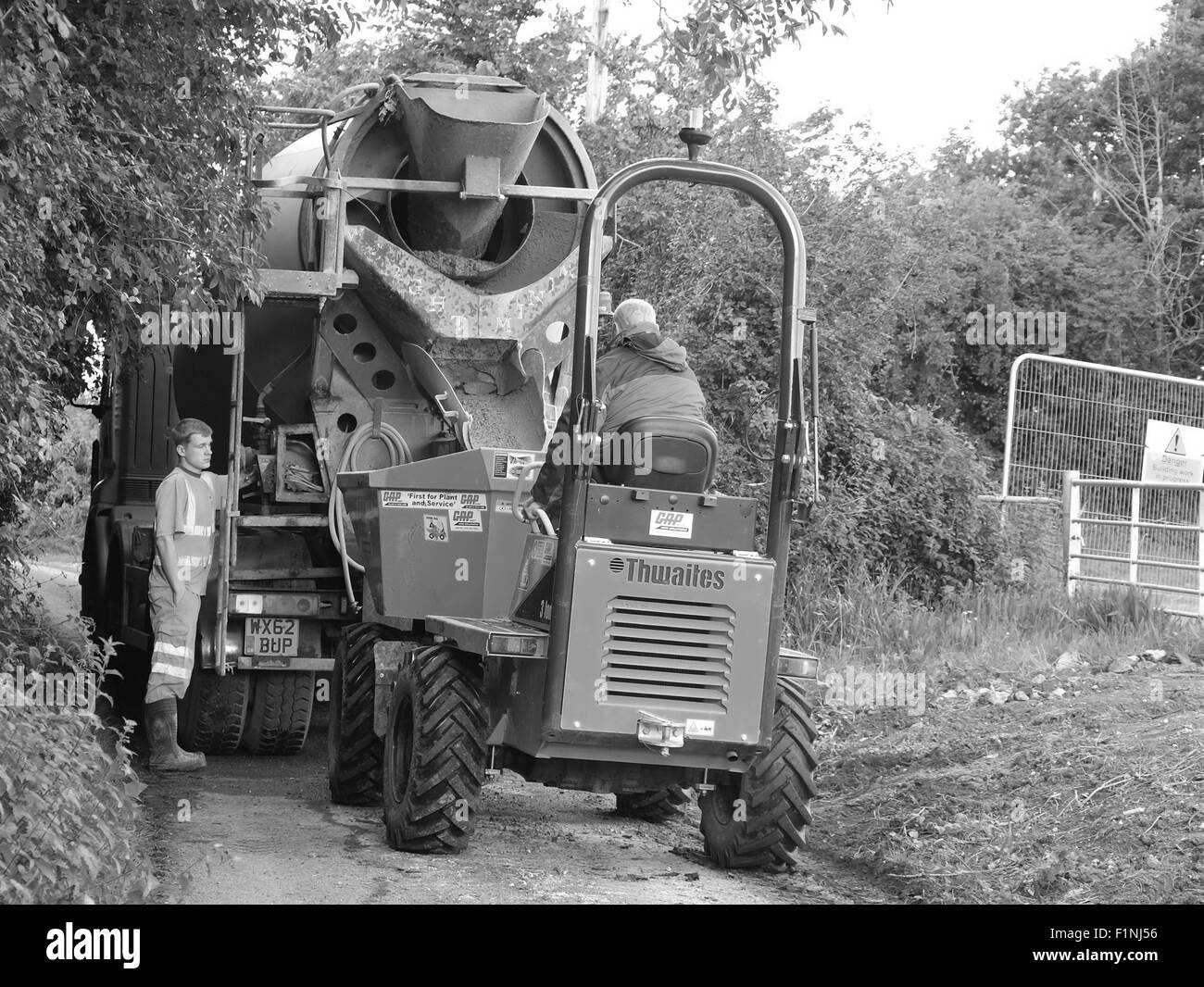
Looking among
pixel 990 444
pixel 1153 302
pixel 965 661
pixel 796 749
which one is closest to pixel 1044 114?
pixel 1153 302

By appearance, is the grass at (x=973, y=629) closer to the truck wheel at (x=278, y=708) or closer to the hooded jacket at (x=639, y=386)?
the truck wheel at (x=278, y=708)

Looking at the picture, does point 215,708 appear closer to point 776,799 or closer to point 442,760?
point 442,760

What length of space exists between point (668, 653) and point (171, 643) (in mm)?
3524

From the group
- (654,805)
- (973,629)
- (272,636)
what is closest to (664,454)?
(654,805)

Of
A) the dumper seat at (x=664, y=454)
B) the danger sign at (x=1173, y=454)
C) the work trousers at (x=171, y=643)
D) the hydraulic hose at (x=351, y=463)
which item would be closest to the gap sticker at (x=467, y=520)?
the dumper seat at (x=664, y=454)

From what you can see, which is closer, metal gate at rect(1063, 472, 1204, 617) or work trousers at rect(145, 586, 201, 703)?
work trousers at rect(145, 586, 201, 703)

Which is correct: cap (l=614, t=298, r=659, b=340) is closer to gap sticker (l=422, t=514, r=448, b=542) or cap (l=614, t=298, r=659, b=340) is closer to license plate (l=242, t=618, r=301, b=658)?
gap sticker (l=422, t=514, r=448, b=542)

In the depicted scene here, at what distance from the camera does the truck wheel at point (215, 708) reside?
897 centimetres

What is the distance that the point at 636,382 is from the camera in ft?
21.4

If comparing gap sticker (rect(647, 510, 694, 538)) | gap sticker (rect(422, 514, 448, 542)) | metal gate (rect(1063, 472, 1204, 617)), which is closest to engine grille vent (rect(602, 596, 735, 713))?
gap sticker (rect(647, 510, 694, 538))

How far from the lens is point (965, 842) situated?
22.8 feet

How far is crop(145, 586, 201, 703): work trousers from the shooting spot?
28.1 feet

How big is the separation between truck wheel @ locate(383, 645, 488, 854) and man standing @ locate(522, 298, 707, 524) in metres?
0.77

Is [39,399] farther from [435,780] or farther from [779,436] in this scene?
[779,436]
